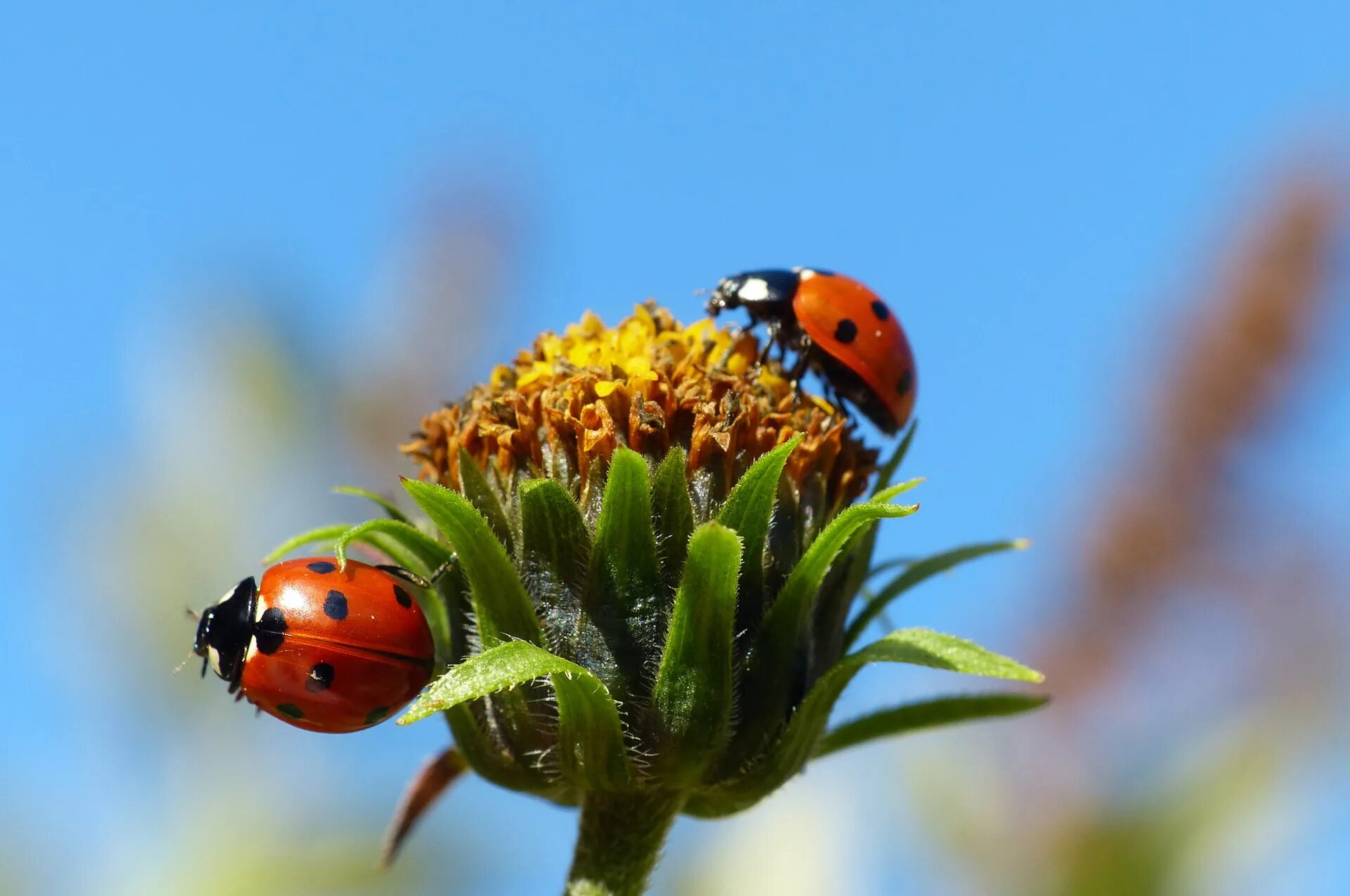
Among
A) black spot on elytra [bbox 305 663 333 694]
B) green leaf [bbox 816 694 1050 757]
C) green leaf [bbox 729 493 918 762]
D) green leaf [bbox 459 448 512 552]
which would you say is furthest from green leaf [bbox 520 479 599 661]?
green leaf [bbox 816 694 1050 757]

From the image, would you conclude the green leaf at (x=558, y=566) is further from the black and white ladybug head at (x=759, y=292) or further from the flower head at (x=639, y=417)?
the black and white ladybug head at (x=759, y=292)

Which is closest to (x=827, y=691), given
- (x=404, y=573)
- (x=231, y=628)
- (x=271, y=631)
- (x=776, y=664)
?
(x=776, y=664)

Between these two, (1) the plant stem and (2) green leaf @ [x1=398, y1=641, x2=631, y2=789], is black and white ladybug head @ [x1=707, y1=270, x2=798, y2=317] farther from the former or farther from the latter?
(1) the plant stem

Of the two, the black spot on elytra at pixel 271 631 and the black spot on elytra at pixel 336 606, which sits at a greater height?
the black spot on elytra at pixel 336 606

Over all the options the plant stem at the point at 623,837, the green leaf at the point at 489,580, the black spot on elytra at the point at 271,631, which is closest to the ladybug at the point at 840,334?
the green leaf at the point at 489,580

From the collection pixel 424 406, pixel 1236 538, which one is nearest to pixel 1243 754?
pixel 1236 538

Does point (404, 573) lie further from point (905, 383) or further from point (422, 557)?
point (905, 383)
